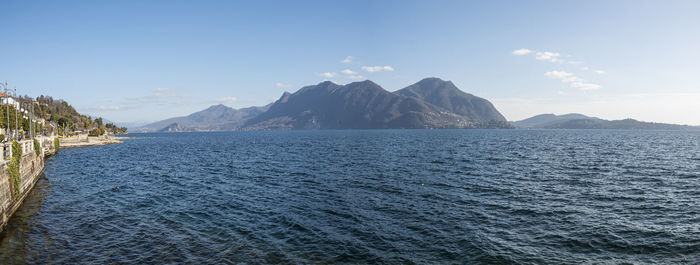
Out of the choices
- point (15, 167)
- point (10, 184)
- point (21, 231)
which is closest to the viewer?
point (21, 231)

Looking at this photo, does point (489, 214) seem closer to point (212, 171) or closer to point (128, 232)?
point (128, 232)

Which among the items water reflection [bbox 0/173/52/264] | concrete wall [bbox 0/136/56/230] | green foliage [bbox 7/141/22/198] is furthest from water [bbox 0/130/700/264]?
green foliage [bbox 7/141/22/198]

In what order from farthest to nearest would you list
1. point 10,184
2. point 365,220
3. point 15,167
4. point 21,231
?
point 15,167 < point 10,184 < point 365,220 < point 21,231

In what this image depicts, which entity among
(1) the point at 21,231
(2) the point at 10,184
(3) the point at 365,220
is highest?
(2) the point at 10,184

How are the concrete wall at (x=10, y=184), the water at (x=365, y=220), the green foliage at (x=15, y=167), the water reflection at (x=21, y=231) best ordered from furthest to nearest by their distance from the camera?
1. the green foliage at (x=15, y=167)
2. the concrete wall at (x=10, y=184)
3. the water at (x=365, y=220)
4. the water reflection at (x=21, y=231)

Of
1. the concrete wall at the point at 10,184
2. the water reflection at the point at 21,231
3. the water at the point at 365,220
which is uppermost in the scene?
the concrete wall at the point at 10,184

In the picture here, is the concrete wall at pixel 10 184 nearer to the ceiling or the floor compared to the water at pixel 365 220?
nearer to the ceiling

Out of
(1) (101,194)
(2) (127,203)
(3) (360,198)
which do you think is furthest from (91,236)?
(3) (360,198)

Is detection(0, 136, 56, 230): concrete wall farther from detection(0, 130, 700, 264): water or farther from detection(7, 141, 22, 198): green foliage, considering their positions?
detection(0, 130, 700, 264): water

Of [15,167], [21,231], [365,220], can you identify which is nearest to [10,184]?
[15,167]

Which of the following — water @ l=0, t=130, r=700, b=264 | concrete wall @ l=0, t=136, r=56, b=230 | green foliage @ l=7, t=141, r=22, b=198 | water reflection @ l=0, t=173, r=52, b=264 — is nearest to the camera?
water reflection @ l=0, t=173, r=52, b=264

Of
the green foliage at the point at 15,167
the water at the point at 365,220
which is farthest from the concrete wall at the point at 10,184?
the water at the point at 365,220

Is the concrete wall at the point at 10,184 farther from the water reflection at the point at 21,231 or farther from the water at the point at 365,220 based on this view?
the water at the point at 365,220

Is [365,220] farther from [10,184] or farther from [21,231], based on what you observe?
[10,184]
